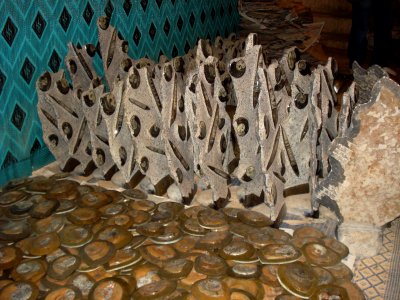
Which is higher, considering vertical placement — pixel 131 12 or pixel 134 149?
pixel 131 12

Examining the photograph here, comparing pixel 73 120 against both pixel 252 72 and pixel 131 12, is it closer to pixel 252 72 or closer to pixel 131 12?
pixel 252 72

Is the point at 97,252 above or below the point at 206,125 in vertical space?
below

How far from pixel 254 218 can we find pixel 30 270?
948 millimetres

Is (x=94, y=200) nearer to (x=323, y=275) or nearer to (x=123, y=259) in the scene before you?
(x=123, y=259)

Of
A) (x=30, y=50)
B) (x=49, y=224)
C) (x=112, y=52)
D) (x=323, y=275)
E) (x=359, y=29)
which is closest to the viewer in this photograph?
(x=323, y=275)

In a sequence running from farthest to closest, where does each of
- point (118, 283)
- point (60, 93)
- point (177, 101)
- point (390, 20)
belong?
1. point (390, 20)
2. point (60, 93)
3. point (177, 101)
4. point (118, 283)

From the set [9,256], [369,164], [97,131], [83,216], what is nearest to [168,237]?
[83,216]

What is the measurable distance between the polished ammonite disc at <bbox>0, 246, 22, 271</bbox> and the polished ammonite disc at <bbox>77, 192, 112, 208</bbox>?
0.40 metres

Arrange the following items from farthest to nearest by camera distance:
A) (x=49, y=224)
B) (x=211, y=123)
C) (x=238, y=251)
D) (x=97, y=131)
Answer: (x=97, y=131) < (x=211, y=123) < (x=49, y=224) < (x=238, y=251)

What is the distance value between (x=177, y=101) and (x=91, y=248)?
2.70 ft

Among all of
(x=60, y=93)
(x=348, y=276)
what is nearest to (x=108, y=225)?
(x=60, y=93)

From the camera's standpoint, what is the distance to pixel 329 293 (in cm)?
156

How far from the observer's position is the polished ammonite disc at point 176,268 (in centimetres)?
167

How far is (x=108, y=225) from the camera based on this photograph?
1970 millimetres
